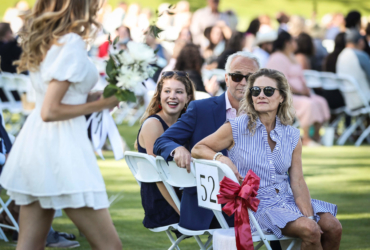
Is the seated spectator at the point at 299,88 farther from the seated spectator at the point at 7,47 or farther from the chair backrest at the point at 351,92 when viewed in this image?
the seated spectator at the point at 7,47

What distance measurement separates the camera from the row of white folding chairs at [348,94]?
34.2ft

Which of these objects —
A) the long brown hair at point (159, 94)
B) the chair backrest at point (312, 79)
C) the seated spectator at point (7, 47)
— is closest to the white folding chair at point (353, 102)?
the chair backrest at point (312, 79)

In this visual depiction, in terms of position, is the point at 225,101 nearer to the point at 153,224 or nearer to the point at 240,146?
the point at 240,146

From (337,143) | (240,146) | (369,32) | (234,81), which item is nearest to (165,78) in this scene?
(234,81)

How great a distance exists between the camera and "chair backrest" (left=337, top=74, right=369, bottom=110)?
10.4 m

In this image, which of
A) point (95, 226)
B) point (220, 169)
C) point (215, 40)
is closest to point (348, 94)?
point (215, 40)

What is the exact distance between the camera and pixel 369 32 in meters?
13.7

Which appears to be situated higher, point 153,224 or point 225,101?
point 225,101

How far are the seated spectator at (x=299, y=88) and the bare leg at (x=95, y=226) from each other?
304 inches

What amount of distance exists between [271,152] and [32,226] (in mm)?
1442

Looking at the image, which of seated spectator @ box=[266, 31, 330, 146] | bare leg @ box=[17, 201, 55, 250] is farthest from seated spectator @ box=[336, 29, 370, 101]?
bare leg @ box=[17, 201, 55, 250]

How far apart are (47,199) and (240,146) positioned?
1228mm

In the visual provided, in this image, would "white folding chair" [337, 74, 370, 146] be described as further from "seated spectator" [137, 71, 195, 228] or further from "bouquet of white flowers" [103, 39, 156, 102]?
"bouquet of white flowers" [103, 39, 156, 102]

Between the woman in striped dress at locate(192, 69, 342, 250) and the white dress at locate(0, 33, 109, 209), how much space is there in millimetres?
885
